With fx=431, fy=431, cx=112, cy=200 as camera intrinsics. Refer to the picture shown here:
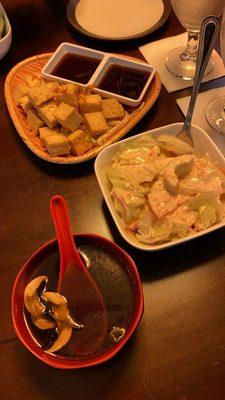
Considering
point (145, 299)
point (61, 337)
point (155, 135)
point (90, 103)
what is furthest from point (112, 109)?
point (61, 337)

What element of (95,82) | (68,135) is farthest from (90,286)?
(95,82)

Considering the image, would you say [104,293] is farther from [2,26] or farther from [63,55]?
[2,26]

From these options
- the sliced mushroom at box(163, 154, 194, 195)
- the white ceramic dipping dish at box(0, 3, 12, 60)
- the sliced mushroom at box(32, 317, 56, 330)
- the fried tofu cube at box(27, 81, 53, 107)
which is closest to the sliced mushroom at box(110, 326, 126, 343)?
the sliced mushroom at box(32, 317, 56, 330)

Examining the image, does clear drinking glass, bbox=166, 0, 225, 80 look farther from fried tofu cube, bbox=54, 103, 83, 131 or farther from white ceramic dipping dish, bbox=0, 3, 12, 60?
white ceramic dipping dish, bbox=0, 3, 12, 60

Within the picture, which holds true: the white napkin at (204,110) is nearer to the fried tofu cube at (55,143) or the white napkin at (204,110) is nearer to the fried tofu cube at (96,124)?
the fried tofu cube at (96,124)

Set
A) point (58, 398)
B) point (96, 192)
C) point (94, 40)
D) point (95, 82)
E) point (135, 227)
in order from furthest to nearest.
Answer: point (94, 40)
point (95, 82)
point (96, 192)
point (135, 227)
point (58, 398)

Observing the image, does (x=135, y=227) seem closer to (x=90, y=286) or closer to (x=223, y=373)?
(x=90, y=286)
